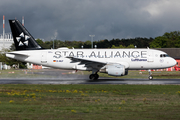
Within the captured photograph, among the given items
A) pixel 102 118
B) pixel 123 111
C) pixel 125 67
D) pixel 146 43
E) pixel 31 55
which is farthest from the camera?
pixel 146 43

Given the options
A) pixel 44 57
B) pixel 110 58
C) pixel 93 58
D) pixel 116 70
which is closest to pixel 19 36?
pixel 44 57

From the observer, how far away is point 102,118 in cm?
1077

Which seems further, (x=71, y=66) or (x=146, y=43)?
(x=146, y=43)

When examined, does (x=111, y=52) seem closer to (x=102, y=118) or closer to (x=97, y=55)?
(x=97, y=55)

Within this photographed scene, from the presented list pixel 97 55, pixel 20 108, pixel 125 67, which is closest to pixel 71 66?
pixel 97 55

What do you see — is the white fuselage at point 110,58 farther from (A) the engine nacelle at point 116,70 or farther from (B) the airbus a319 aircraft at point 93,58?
(A) the engine nacelle at point 116,70

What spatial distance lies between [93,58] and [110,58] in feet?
7.15

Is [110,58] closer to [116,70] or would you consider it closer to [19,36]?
[116,70]

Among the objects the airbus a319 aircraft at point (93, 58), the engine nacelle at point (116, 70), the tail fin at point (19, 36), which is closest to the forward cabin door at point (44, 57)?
the airbus a319 aircraft at point (93, 58)

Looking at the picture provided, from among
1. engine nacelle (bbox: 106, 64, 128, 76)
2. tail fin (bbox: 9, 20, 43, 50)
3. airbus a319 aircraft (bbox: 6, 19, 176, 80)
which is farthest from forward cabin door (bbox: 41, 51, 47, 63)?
engine nacelle (bbox: 106, 64, 128, 76)

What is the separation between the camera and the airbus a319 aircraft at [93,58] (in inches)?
1272

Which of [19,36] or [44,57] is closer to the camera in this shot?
[44,57]

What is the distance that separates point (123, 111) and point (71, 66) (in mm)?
22224

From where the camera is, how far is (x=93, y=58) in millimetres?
33875
